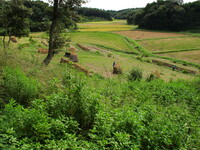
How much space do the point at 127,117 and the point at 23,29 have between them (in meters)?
15.8

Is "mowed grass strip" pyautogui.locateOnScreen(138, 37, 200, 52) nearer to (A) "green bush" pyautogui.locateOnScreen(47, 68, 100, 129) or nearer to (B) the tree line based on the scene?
(B) the tree line

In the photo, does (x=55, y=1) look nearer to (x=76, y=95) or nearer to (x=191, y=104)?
(x=76, y=95)

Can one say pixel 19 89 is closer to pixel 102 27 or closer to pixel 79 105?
pixel 79 105

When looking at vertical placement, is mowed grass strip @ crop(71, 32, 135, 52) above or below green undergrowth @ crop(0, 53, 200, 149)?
above

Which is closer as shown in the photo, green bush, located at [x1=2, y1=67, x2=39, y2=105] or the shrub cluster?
the shrub cluster

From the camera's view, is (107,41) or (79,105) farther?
(107,41)

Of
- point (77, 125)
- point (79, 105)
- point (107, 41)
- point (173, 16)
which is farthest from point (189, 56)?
point (77, 125)

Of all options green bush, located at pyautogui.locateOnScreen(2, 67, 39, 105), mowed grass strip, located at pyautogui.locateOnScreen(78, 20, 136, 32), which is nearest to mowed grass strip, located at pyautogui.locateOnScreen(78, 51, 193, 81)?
green bush, located at pyautogui.locateOnScreen(2, 67, 39, 105)

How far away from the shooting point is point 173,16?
60.7 metres

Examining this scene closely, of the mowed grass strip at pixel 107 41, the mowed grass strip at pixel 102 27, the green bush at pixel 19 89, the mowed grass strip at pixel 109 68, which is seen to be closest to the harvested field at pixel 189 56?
the mowed grass strip at pixel 109 68

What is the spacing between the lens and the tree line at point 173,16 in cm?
6069

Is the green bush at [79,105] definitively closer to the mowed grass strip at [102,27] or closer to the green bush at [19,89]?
the green bush at [19,89]

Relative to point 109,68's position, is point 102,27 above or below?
above

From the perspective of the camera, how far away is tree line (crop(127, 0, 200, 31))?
199 ft
